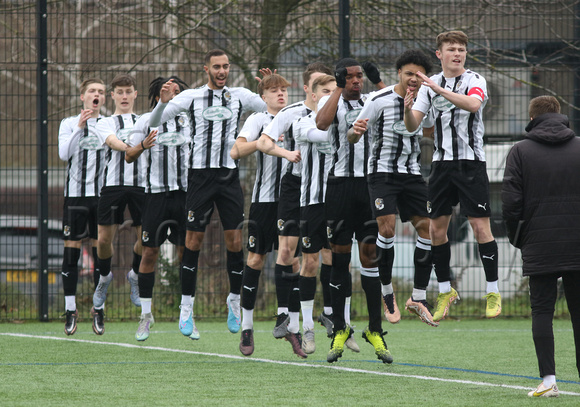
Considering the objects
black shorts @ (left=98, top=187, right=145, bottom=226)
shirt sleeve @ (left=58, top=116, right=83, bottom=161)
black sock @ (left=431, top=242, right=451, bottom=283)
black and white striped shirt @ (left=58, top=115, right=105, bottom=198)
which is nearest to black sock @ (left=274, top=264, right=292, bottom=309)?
black sock @ (left=431, top=242, right=451, bottom=283)

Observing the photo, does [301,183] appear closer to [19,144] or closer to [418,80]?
[418,80]

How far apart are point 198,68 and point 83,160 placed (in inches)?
98.0

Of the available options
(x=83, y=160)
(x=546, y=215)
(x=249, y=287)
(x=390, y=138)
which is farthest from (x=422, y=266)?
(x=83, y=160)

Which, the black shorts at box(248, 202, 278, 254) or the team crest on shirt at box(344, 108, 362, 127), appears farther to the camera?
the black shorts at box(248, 202, 278, 254)

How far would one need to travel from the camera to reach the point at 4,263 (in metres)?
12.2

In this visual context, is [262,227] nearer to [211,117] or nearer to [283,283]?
[283,283]

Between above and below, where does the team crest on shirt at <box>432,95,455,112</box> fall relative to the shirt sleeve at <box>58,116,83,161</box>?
above

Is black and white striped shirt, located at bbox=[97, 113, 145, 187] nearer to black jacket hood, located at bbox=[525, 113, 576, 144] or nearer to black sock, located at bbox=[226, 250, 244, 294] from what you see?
black sock, located at bbox=[226, 250, 244, 294]

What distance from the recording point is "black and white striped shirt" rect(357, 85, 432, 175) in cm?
791

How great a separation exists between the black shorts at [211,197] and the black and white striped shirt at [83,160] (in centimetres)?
217

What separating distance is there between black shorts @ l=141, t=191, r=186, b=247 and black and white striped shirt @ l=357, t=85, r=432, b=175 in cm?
A: 252

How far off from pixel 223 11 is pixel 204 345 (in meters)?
4.96

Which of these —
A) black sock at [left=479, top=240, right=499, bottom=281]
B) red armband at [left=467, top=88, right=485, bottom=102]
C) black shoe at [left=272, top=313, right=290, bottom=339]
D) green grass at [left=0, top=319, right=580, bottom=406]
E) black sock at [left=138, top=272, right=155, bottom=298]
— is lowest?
green grass at [left=0, top=319, right=580, bottom=406]

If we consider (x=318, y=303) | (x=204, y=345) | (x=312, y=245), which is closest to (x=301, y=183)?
(x=312, y=245)
